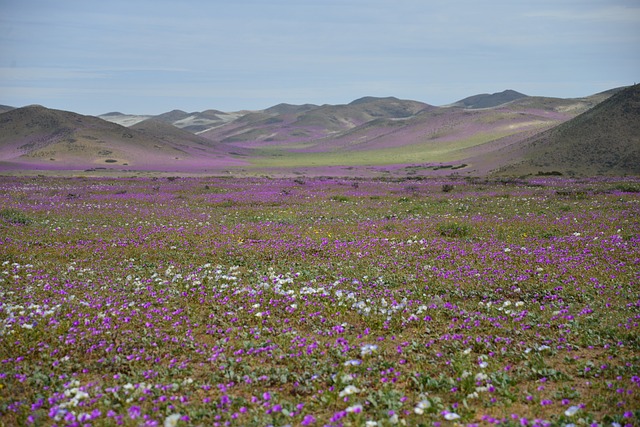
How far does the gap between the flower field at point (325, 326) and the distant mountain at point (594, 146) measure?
36754mm

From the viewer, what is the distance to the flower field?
6043 mm

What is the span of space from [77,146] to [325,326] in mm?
90645

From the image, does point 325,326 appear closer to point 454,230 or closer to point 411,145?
point 454,230

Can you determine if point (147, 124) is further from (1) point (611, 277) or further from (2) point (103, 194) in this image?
(1) point (611, 277)

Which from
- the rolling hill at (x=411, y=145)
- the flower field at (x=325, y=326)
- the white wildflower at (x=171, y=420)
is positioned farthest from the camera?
the rolling hill at (x=411, y=145)

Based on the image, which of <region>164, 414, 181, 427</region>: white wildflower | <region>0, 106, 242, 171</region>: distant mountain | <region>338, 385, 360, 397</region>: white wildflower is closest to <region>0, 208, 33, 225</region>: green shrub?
<region>164, 414, 181, 427</region>: white wildflower

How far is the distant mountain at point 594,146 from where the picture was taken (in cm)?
5038

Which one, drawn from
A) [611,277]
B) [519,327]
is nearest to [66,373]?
[519,327]

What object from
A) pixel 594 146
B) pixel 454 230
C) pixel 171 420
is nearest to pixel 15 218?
pixel 454 230

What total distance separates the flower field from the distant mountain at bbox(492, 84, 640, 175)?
36.8 m

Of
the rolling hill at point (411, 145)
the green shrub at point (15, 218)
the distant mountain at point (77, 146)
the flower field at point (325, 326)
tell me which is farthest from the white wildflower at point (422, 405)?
the distant mountain at point (77, 146)

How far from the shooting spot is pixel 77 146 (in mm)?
86250

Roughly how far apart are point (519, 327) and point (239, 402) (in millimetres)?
5245

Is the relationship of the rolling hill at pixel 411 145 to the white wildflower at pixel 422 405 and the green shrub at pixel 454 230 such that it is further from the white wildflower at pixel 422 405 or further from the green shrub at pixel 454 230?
the white wildflower at pixel 422 405
